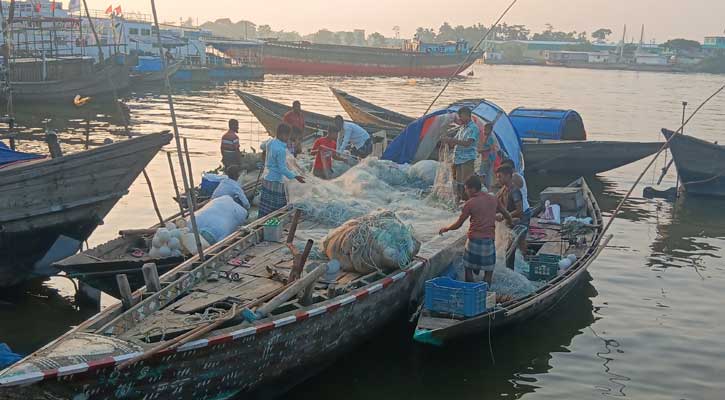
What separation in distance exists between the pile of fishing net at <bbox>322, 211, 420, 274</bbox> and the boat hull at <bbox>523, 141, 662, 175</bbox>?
10.7 metres

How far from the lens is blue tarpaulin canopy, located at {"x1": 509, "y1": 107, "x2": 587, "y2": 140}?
18938mm

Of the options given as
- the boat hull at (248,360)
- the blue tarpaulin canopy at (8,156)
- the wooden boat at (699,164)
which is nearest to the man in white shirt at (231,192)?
the blue tarpaulin canopy at (8,156)

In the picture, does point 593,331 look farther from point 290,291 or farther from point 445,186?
point 290,291

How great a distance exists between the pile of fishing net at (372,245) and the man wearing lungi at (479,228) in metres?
0.66

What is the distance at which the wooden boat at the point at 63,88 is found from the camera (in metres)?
28.7

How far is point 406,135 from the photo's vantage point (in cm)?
1391

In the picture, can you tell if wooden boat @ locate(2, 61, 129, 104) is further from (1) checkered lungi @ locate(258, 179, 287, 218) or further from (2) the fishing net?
(2) the fishing net

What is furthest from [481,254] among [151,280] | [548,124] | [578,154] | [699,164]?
[548,124]

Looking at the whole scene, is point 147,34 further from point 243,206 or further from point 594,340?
point 594,340

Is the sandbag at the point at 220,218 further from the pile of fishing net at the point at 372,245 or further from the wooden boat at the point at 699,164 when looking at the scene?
the wooden boat at the point at 699,164

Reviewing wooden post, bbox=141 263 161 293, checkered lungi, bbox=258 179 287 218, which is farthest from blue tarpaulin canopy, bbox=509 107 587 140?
wooden post, bbox=141 263 161 293

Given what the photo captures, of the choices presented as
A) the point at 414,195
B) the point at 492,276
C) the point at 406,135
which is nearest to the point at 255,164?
the point at 406,135

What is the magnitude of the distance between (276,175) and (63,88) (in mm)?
22813

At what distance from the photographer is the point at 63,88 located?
97.2 ft
